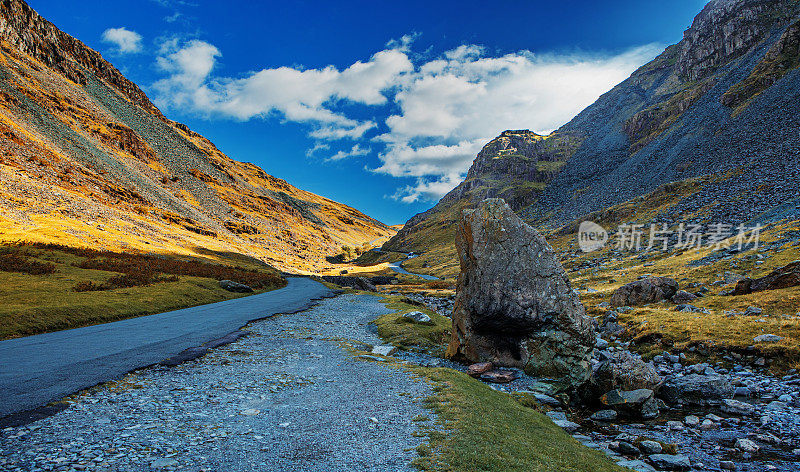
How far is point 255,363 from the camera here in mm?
20078

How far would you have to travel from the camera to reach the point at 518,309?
21688 mm

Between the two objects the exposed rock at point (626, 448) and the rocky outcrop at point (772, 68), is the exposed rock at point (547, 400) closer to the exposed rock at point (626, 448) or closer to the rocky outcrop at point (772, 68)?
the exposed rock at point (626, 448)

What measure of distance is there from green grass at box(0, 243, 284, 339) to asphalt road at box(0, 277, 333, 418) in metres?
1.75

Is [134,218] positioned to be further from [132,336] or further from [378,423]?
[378,423]

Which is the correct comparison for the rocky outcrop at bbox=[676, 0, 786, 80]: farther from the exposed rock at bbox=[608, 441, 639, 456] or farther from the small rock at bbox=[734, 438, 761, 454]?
the exposed rock at bbox=[608, 441, 639, 456]

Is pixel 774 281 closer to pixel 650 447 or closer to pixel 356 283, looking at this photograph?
pixel 650 447

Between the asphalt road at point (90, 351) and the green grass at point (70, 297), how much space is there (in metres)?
1.75

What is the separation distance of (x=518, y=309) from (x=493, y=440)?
12.3 meters

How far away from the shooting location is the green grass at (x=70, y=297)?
1016 inches

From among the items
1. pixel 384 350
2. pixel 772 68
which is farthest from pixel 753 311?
pixel 772 68

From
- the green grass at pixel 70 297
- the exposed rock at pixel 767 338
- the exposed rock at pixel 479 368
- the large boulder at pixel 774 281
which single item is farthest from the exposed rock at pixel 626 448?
the green grass at pixel 70 297

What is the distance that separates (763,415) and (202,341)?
1226 inches

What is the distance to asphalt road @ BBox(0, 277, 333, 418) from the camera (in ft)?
42.7

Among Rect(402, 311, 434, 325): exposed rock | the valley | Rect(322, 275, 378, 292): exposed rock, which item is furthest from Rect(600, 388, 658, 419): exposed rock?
Rect(322, 275, 378, 292): exposed rock
